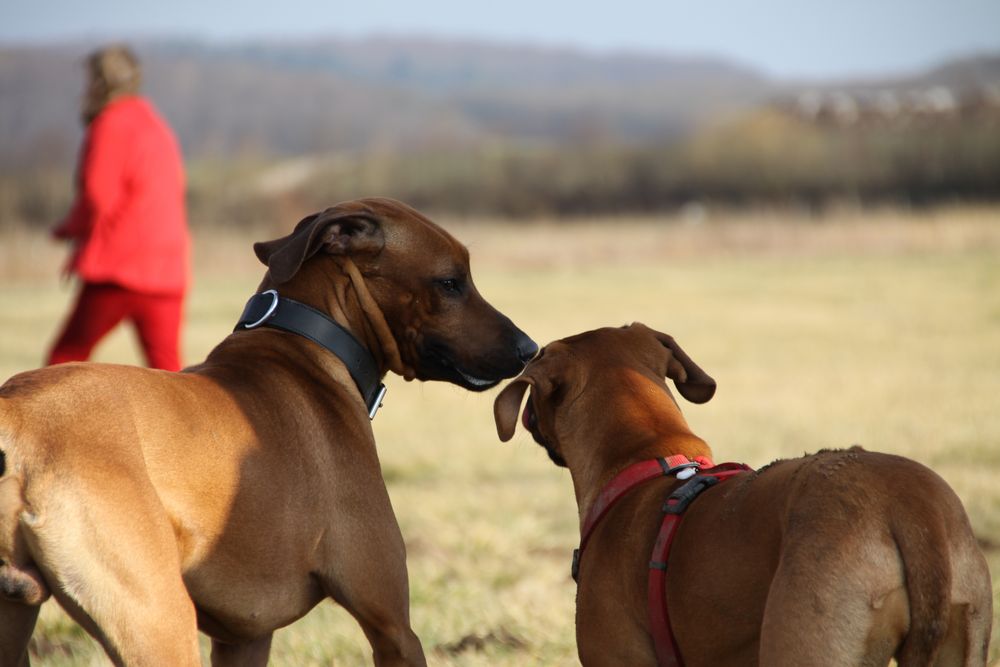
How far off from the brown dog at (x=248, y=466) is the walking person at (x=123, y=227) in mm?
3747

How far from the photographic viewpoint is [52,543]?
2.91m

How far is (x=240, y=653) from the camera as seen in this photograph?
3928 millimetres

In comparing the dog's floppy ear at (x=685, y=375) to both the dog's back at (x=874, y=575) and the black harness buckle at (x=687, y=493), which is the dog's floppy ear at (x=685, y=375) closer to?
the black harness buckle at (x=687, y=493)

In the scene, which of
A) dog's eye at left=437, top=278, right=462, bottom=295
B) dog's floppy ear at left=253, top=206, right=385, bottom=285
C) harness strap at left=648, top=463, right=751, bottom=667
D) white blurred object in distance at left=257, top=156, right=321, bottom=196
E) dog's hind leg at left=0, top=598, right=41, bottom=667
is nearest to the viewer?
dog's hind leg at left=0, top=598, right=41, bottom=667

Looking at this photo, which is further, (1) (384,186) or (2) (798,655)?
(1) (384,186)

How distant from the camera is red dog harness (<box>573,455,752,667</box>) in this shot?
3.41 metres

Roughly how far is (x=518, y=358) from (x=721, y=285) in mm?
20756

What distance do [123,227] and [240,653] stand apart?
4557mm

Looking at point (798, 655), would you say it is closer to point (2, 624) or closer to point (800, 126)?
point (2, 624)

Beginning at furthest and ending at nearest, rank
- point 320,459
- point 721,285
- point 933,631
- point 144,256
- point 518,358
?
point 721,285 → point 144,256 → point 518,358 → point 320,459 → point 933,631

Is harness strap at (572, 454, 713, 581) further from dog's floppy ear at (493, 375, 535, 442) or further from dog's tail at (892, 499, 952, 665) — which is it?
dog's tail at (892, 499, 952, 665)

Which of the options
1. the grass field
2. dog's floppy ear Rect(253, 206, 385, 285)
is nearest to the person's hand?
the grass field

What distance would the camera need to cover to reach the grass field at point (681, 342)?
18.0ft

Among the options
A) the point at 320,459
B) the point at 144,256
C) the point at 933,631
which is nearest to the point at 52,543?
the point at 320,459
